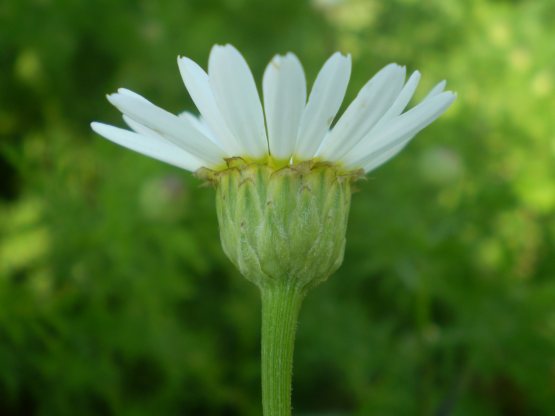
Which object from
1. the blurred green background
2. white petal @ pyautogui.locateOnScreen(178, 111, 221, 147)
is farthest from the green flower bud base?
the blurred green background

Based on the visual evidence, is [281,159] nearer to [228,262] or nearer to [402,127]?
[402,127]

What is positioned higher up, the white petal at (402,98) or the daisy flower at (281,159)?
the white petal at (402,98)

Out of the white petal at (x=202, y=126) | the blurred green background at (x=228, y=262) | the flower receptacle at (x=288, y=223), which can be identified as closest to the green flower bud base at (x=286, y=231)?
the flower receptacle at (x=288, y=223)

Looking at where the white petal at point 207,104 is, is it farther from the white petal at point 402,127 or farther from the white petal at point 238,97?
the white petal at point 402,127

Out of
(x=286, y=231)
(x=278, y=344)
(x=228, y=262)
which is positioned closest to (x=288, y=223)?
(x=286, y=231)

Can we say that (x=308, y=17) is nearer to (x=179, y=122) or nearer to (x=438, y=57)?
(x=438, y=57)

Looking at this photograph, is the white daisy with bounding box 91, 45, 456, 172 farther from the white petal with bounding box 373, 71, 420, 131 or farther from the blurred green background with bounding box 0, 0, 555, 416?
the blurred green background with bounding box 0, 0, 555, 416

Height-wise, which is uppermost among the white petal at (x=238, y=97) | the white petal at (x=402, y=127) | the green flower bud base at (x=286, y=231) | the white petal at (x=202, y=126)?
the white petal at (x=202, y=126)
